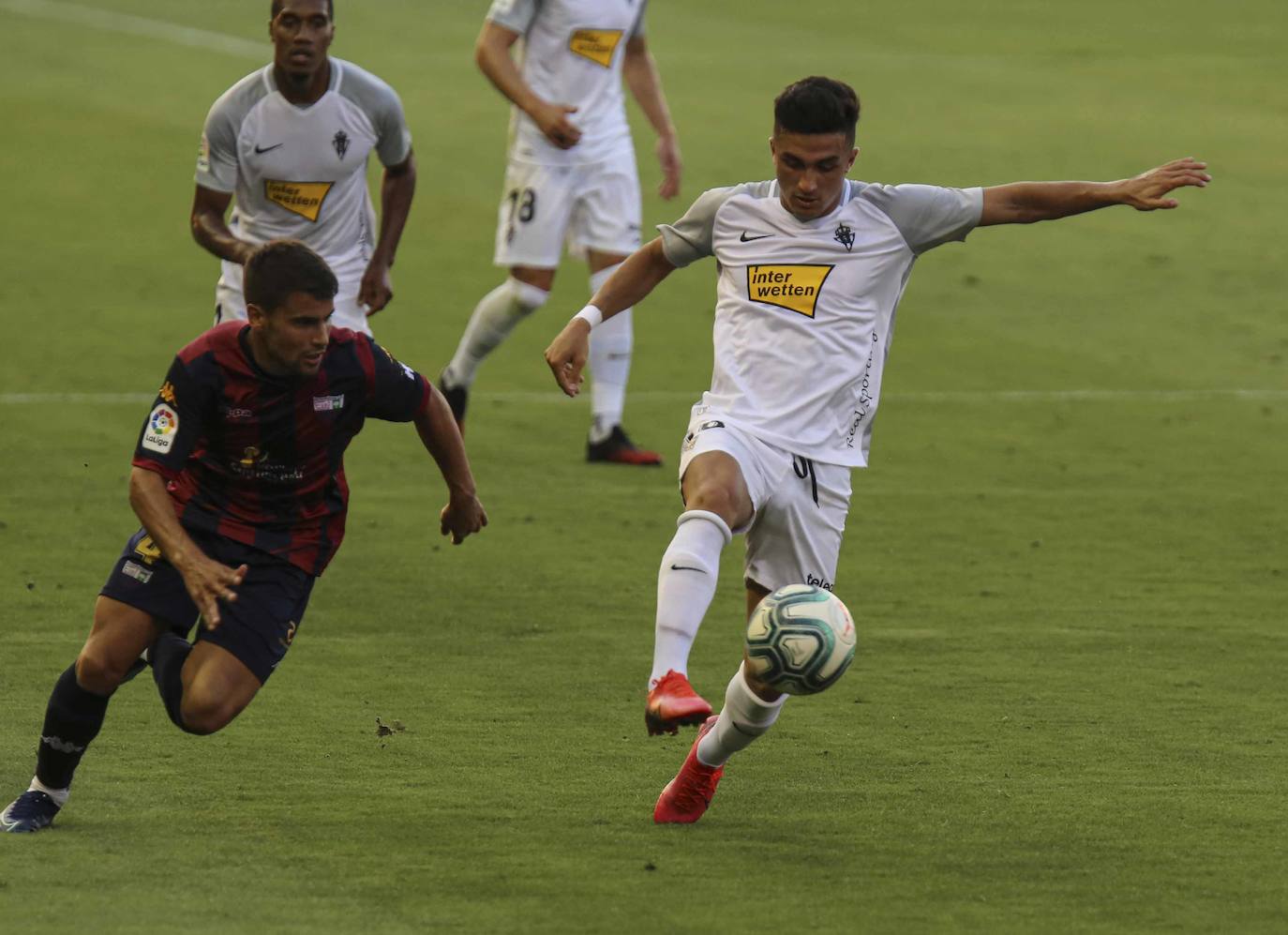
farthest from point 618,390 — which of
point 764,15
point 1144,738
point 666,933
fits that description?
point 764,15

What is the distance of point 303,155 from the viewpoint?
348 inches

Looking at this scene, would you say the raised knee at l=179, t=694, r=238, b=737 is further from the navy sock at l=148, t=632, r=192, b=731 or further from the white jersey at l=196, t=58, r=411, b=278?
the white jersey at l=196, t=58, r=411, b=278

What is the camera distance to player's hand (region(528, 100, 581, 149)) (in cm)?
1080

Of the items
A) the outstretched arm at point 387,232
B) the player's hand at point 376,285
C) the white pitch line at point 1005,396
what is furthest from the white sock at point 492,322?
the player's hand at point 376,285

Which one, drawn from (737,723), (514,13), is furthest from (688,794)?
(514,13)

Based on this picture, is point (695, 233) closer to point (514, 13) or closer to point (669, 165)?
point (514, 13)

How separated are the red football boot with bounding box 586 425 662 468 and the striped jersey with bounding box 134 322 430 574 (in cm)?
516

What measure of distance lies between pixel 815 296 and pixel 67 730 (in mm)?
2217

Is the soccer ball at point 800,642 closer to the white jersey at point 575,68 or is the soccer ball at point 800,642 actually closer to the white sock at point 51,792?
the white sock at point 51,792

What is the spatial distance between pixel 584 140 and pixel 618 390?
1246mm

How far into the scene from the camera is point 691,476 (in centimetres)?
581

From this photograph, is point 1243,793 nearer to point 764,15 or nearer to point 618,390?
point 618,390

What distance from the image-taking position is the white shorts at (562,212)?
441 inches

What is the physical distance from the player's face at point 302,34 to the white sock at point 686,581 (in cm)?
362
